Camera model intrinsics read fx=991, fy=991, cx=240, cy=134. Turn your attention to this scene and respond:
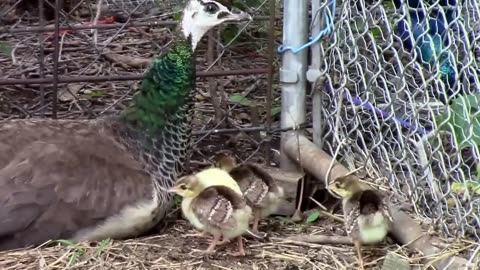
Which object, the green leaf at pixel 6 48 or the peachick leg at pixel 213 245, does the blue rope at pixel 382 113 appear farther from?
the green leaf at pixel 6 48

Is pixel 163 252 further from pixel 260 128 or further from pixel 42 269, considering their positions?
pixel 260 128

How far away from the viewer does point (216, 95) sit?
3.85m

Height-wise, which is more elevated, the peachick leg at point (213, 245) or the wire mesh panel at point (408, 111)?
the wire mesh panel at point (408, 111)

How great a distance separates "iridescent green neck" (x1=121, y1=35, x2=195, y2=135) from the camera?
322 cm

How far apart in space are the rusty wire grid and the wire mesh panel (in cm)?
30

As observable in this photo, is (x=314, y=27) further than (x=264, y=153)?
No

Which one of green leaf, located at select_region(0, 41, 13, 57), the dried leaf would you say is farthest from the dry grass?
green leaf, located at select_region(0, 41, 13, 57)

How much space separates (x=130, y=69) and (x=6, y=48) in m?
0.52

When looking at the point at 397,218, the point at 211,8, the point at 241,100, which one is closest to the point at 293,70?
the point at 211,8

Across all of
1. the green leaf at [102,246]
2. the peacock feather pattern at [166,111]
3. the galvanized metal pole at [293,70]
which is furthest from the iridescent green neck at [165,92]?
the green leaf at [102,246]

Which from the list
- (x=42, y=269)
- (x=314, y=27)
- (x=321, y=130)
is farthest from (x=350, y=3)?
(x=42, y=269)

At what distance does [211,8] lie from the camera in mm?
3254

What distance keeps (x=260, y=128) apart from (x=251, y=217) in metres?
0.68

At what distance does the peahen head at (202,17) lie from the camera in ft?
10.7
